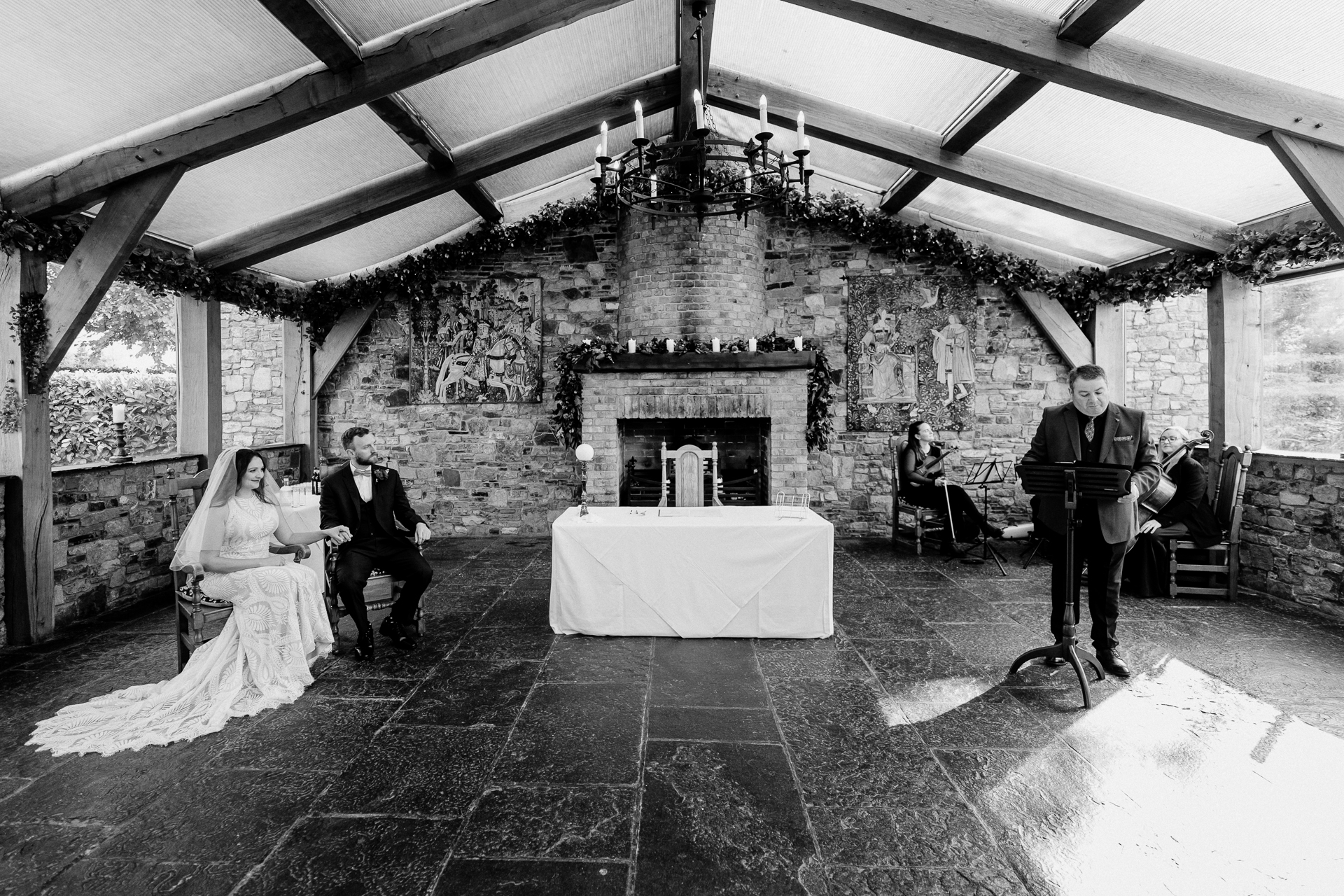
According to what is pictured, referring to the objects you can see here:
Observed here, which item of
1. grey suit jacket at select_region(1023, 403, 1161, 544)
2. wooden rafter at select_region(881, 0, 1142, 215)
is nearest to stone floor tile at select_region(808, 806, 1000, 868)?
grey suit jacket at select_region(1023, 403, 1161, 544)

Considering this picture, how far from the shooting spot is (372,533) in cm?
394

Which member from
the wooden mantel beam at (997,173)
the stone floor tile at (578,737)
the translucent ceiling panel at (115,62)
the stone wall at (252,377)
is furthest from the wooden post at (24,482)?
the wooden mantel beam at (997,173)

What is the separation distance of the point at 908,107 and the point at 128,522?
6785mm

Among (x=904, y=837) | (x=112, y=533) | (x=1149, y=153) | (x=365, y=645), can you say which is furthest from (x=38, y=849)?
(x=1149, y=153)

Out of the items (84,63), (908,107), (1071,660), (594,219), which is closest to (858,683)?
(1071,660)

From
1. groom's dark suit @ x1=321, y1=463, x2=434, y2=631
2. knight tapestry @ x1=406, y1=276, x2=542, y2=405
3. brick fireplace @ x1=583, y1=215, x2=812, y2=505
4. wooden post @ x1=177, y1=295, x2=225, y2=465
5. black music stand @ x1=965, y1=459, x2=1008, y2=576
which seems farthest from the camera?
knight tapestry @ x1=406, y1=276, x2=542, y2=405

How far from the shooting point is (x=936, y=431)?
23.5 feet

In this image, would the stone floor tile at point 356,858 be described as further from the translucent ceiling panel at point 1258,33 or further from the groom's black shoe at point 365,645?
the translucent ceiling panel at point 1258,33

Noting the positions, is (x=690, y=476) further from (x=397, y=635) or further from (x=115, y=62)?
(x=115, y=62)

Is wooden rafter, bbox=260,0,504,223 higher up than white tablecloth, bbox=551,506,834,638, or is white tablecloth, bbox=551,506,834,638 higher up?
wooden rafter, bbox=260,0,504,223

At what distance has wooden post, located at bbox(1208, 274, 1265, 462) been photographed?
5.07 metres

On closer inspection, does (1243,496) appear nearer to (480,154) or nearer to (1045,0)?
(1045,0)

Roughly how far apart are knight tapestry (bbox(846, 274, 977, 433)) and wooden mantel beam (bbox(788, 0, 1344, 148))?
3468mm

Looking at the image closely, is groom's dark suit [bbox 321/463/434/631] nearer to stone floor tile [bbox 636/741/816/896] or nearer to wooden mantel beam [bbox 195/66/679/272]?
stone floor tile [bbox 636/741/816/896]
